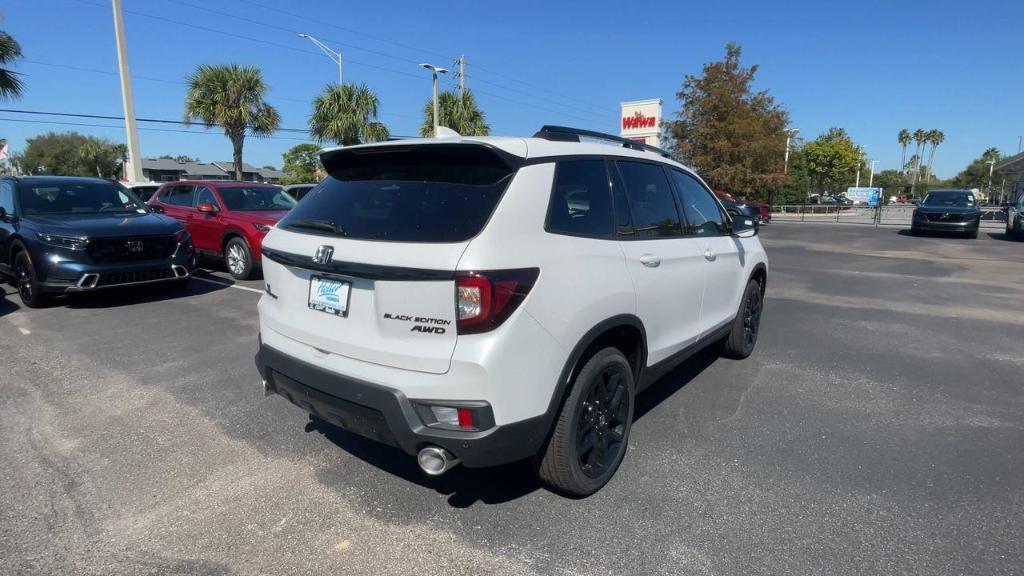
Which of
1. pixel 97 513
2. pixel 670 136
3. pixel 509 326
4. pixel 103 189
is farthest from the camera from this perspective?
pixel 670 136

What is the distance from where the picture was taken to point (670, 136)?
118ft

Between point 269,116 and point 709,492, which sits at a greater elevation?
point 269,116

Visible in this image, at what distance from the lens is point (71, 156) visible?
6550 cm

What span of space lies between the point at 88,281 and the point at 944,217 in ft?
73.4

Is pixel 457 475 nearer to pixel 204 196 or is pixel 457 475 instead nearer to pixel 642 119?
pixel 204 196

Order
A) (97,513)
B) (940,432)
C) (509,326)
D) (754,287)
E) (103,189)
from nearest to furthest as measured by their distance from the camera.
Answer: (509,326) → (97,513) → (940,432) → (754,287) → (103,189)

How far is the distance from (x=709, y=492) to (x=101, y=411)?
3999 millimetres

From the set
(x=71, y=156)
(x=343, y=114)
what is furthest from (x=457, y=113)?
(x=71, y=156)

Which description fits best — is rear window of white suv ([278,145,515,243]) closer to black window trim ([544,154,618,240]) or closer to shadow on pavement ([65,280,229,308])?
black window trim ([544,154,618,240])

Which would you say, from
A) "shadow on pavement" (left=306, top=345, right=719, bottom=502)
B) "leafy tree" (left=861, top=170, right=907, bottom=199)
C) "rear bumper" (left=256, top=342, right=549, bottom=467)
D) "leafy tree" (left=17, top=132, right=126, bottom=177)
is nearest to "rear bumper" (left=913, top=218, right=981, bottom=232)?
"shadow on pavement" (left=306, top=345, right=719, bottom=502)

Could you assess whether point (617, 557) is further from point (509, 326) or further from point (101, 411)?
point (101, 411)

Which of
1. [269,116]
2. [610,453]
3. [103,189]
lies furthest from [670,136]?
[610,453]

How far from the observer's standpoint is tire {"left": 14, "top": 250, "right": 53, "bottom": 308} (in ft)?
22.9

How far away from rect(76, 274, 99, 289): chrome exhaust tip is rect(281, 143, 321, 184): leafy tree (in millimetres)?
53660
